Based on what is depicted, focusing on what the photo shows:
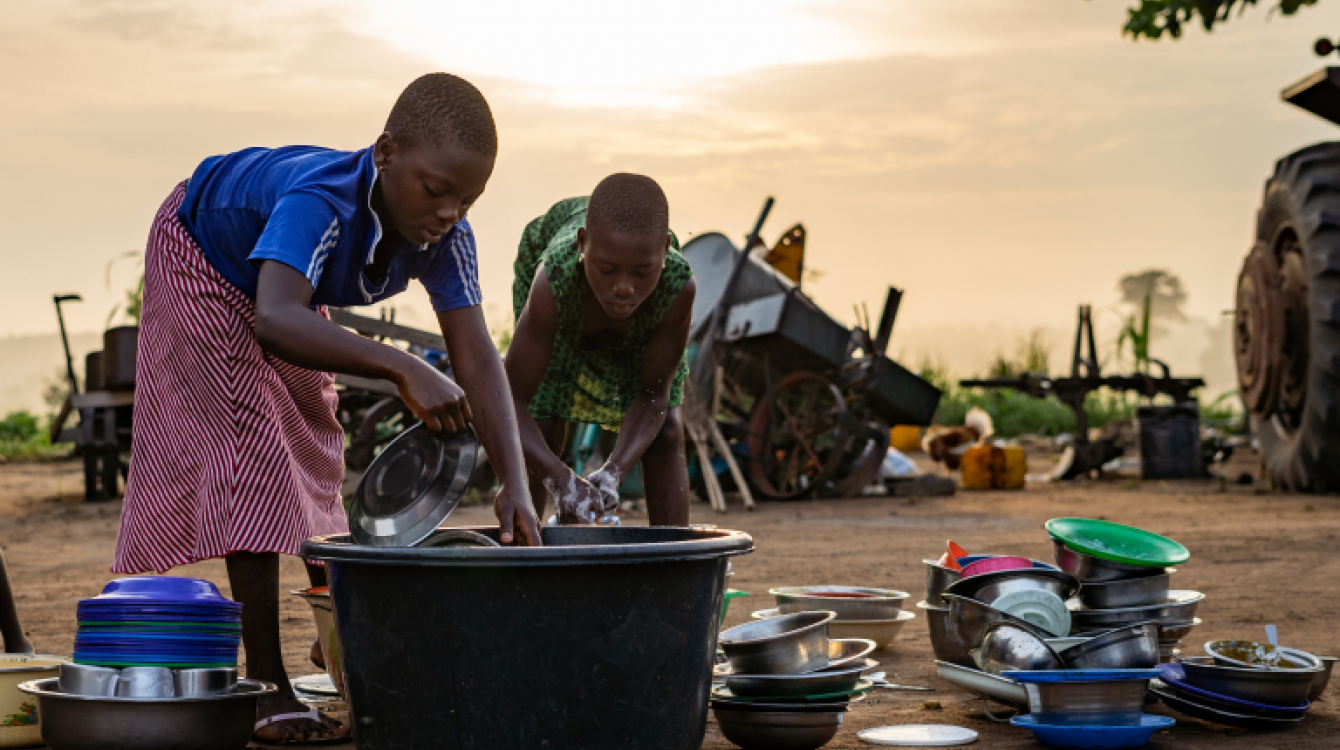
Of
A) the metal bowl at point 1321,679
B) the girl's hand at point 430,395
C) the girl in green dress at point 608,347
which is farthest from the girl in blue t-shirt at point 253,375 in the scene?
the metal bowl at point 1321,679

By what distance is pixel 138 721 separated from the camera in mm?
2465

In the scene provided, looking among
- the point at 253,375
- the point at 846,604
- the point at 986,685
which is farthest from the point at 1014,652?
the point at 253,375

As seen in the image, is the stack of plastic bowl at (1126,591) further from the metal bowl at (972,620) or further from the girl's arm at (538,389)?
the girl's arm at (538,389)

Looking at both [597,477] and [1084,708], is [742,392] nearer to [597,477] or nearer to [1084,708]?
[597,477]

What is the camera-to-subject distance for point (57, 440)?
10266 mm

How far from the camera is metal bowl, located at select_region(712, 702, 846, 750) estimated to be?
2671 millimetres

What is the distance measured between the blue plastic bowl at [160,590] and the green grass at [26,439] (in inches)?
519

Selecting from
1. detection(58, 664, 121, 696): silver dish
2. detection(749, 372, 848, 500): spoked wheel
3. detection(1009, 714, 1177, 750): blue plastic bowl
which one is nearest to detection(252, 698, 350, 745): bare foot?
detection(58, 664, 121, 696): silver dish

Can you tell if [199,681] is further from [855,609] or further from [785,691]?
[855,609]

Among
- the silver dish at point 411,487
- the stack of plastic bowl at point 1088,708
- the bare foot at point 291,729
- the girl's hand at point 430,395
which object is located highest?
the girl's hand at point 430,395

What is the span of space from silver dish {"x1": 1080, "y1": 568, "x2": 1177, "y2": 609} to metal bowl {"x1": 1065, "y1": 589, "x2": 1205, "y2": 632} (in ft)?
0.08

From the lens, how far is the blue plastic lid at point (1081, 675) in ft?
8.93

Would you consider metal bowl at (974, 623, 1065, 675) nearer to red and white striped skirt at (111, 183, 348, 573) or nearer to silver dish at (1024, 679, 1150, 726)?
silver dish at (1024, 679, 1150, 726)

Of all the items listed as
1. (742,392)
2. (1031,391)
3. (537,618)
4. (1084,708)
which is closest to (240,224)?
(537,618)
